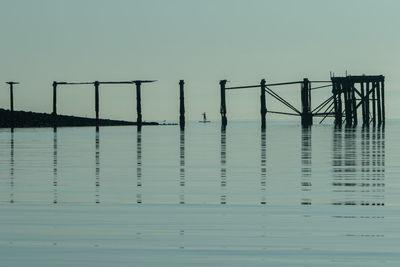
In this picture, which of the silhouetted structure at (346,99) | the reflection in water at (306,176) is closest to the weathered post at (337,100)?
the silhouetted structure at (346,99)

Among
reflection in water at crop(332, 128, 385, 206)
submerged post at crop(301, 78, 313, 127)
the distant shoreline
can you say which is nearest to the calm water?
reflection in water at crop(332, 128, 385, 206)

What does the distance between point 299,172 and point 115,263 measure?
7359 millimetres

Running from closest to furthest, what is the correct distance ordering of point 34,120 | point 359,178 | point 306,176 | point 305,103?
point 359,178 → point 306,176 → point 305,103 → point 34,120

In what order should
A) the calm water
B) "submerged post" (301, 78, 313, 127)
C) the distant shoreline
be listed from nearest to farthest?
the calm water < "submerged post" (301, 78, 313, 127) < the distant shoreline

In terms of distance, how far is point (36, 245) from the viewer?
5.36m

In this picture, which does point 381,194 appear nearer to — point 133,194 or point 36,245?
point 133,194

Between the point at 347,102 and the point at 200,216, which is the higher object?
the point at 347,102

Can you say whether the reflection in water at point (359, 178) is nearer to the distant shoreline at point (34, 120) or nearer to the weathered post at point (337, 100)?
the weathered post at point (337, 100)

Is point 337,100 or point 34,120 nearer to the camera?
point 337,100

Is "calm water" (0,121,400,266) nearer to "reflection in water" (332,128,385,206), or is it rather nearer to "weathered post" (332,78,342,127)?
"reflection in water" (332,128,385,206)

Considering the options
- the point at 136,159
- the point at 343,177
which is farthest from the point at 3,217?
the point at 136,159

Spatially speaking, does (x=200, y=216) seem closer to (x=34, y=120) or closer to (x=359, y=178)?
(x=359, y=178)

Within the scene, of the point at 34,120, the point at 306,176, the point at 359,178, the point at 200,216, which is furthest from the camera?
the point at 34,120

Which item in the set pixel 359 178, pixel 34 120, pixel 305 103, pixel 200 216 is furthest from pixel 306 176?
pixel 34 120
